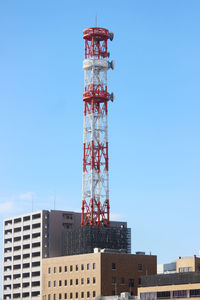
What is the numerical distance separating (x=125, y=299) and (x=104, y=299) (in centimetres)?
1051

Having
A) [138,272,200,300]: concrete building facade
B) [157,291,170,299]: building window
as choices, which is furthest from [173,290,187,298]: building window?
[157,291,170,299]: building window

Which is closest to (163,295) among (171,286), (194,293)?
(171,286)

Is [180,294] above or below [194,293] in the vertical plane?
below

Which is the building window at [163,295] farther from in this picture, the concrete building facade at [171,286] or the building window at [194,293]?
the building window at [194,293]

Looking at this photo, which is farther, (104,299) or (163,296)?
(104,299)

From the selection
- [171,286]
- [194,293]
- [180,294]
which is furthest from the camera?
[171,286]

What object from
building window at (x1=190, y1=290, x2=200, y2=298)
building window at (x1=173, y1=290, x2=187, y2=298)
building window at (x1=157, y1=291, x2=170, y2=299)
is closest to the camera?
building window at (x1=190, y1=290, x2=200, y2=298)

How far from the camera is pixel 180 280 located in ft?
589

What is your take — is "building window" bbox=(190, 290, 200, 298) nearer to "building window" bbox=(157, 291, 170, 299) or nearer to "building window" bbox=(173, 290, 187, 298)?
"building window" bbox=(173, 290, 187, 298)

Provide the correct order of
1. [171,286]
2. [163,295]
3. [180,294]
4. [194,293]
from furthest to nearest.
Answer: [163,295] → [171,286] → [180,294] → [194,293]

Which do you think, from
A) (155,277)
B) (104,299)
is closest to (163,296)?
(155,277)

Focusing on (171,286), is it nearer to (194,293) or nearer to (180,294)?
(180,294)

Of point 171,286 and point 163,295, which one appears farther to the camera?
point 163,295

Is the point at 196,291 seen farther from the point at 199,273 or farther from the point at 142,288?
the point at 142,288
